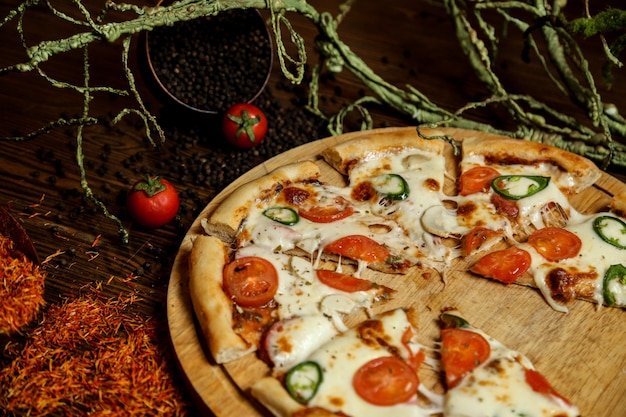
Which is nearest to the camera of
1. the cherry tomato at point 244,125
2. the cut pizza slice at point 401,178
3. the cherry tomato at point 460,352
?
the cherry tomato at point 460,352

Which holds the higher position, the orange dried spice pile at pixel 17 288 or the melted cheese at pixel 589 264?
the melted cheese at pixel 589 264

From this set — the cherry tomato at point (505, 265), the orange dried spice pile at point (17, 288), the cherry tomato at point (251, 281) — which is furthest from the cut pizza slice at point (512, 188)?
Answer: the orange dried spice pile at point (17, 288)

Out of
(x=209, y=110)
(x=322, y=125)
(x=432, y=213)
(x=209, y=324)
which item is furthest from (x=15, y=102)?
(x=432, y=213)

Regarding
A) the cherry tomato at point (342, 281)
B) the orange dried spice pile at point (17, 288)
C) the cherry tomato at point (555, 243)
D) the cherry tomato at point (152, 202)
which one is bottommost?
the orange dried spice pile at point (17, 288)

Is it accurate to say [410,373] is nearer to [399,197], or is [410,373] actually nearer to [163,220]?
[399,197]

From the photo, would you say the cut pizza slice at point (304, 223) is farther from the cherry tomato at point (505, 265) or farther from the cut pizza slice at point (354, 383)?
the cut pizza slice at point (354, 383)

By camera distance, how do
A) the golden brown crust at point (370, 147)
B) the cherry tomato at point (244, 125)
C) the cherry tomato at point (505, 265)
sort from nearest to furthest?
the cherry tomato at point (505, 265)
the golden brown crust at point (370, 147)
the cherry tomato at point (244, 125)
